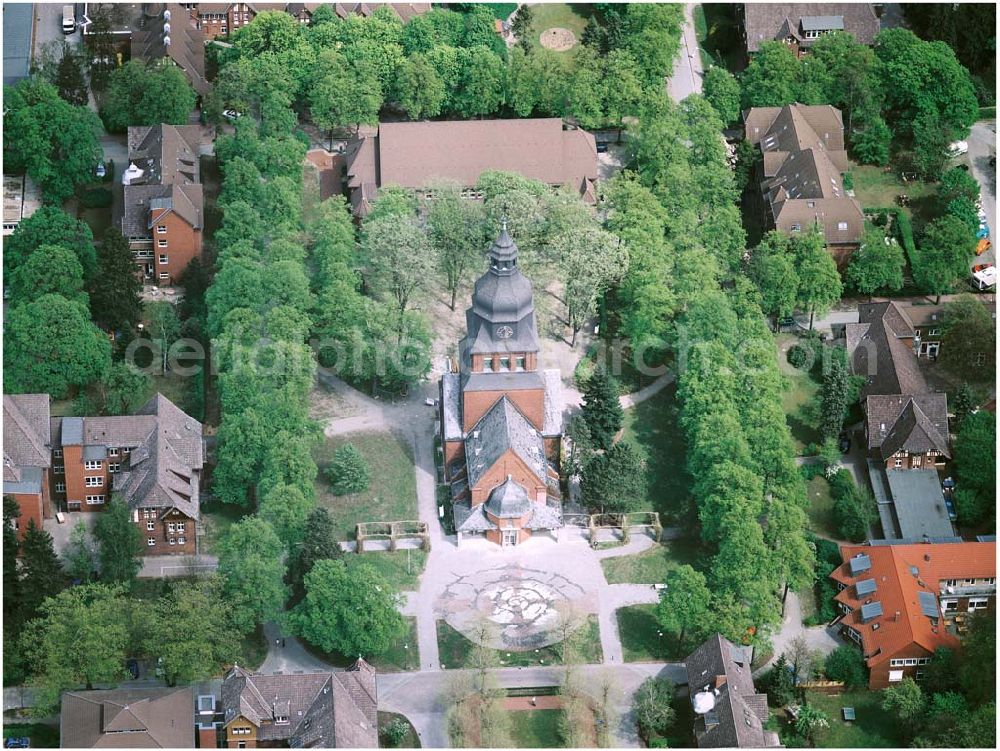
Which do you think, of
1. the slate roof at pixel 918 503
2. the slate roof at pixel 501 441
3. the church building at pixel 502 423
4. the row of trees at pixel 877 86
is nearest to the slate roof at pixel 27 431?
the church building at pixel 502 423

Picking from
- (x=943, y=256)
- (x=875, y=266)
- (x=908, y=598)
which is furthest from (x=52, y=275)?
(x=943, y=256)

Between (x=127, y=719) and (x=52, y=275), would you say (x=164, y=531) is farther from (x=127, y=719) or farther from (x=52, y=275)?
(x=52, y=275)

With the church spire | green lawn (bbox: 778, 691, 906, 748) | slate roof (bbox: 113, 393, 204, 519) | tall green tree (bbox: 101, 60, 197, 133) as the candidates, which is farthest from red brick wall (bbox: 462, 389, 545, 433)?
tall green tree (bbox: 101, 60, 197, 133)

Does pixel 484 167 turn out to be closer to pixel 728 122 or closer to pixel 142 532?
pixel 728 122

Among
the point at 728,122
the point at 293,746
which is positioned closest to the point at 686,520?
the point at 293,746

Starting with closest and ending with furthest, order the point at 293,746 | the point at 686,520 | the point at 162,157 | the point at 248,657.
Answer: the point at 293,746
the point at 248,657
the point at 686,520
the point at 162,157

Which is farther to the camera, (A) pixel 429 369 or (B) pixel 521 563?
(A) pixel 429 369

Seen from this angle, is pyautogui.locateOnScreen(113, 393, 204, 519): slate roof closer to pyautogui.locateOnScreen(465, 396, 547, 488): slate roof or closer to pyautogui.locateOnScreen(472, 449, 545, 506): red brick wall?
pyautogui.locateOnScreen(465, 396, 547, 488): slate roof
